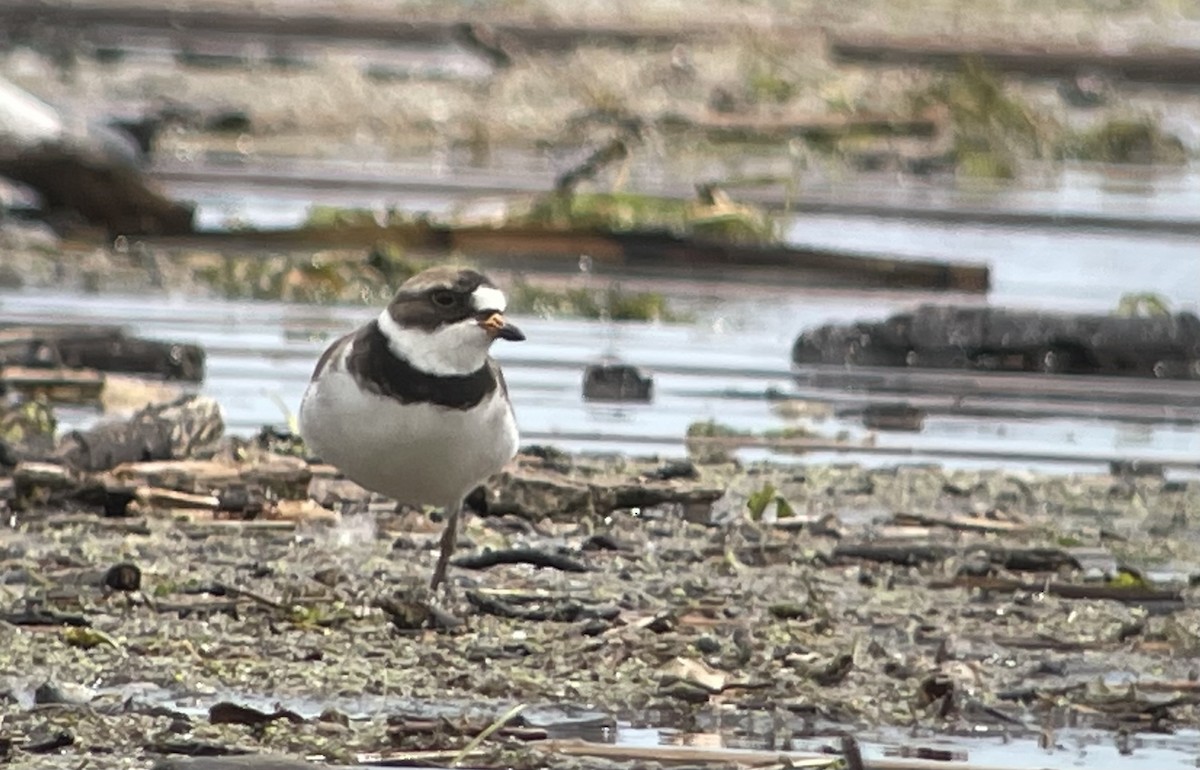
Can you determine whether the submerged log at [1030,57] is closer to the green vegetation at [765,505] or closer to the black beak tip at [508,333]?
the green vegetation at [765,505]

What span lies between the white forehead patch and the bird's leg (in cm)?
47

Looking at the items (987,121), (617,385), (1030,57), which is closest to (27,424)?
(617,385)

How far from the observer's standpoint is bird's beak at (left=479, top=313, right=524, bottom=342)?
749 cm

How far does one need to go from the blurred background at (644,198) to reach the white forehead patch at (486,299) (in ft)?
7.34

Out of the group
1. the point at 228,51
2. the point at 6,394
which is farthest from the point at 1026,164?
the point at 6,394

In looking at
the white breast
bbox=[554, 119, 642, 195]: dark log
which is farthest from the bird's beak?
bbox=[554, 119, 642, 195]: dark log

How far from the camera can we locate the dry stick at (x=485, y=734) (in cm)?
573

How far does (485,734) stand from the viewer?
5.86 meters

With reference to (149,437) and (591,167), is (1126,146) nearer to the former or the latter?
(591,167)

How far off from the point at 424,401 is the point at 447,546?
1.23 ft

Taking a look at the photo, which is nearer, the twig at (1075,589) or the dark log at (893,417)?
the twig at (1075,589)

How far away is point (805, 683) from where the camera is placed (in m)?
6.58

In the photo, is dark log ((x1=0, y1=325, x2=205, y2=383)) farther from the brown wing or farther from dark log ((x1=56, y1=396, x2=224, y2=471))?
the brown wing

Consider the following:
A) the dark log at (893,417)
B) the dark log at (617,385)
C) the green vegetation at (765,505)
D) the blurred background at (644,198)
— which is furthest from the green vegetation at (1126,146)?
the green vegetation at (765,505)
